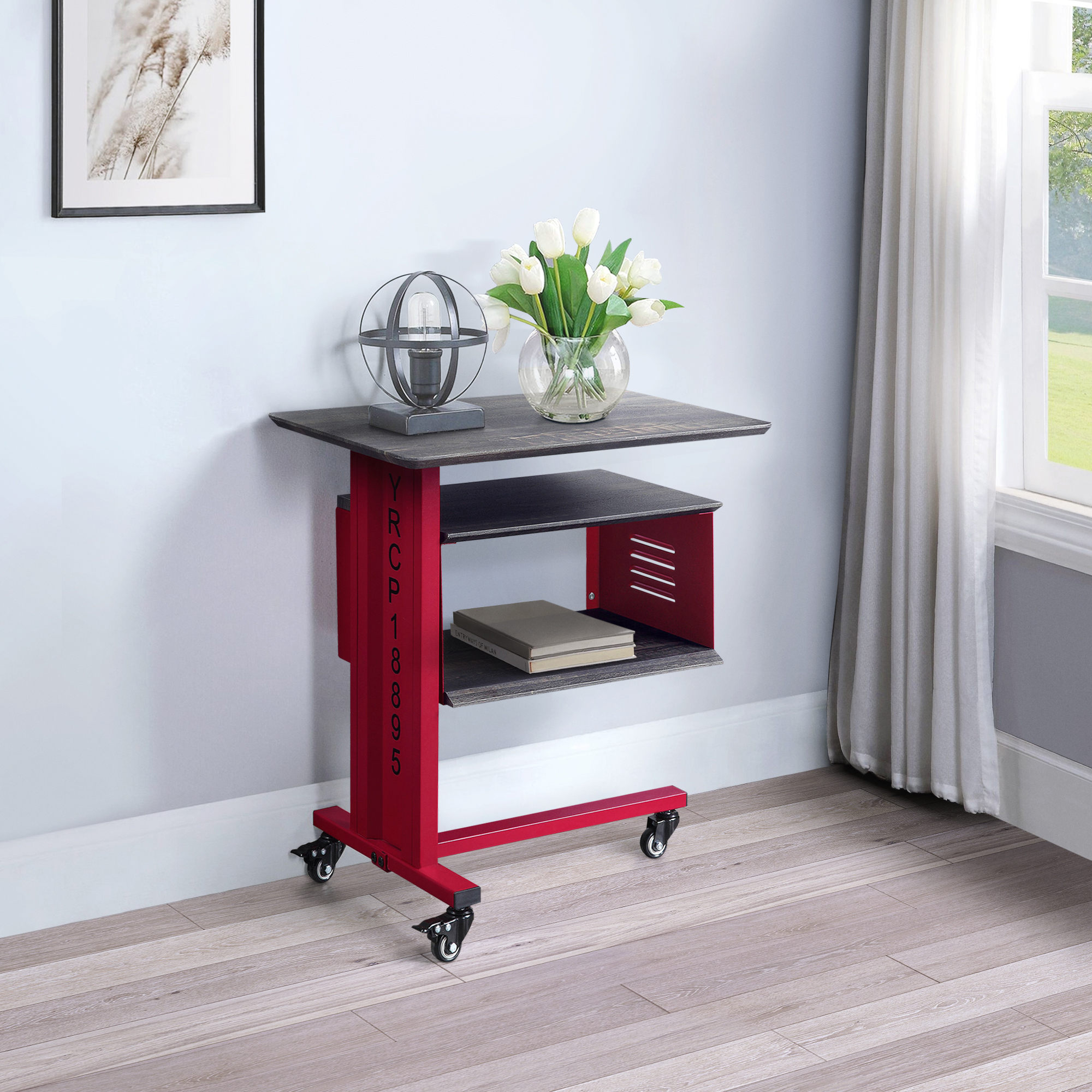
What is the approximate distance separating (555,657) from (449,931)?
510 millimetres

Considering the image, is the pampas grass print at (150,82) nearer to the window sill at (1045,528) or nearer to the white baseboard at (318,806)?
the white baseboard at (318,806)

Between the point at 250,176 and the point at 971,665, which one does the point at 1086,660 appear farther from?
the point at 250,176

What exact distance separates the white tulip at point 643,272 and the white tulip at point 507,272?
8.0 inches

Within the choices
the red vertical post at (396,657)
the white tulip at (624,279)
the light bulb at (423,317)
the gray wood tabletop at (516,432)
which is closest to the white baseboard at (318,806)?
the red vertical post at (396,657)

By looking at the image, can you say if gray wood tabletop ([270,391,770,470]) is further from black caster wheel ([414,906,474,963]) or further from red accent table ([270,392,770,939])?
black caster wheel ([414,906,474,963])

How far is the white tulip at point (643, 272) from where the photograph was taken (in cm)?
252

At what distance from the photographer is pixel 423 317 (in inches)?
99.7

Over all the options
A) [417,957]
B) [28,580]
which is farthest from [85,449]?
[417,957]

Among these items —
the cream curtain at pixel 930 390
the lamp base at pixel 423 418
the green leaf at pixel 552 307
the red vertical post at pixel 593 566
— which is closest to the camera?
the lamp base at pixel 423 418

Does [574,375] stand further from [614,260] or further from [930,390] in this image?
[930,390]

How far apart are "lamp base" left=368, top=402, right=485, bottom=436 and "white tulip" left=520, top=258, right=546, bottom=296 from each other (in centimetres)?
23

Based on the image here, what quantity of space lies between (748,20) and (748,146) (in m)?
0.25

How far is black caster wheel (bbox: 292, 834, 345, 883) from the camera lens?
2.73 meters

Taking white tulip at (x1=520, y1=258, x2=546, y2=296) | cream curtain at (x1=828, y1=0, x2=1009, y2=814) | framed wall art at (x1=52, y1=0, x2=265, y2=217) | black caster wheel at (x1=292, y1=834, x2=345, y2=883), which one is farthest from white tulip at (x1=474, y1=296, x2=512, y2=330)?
black caster wheel at (x1=292, y1=834, x2=345, y2=883)
